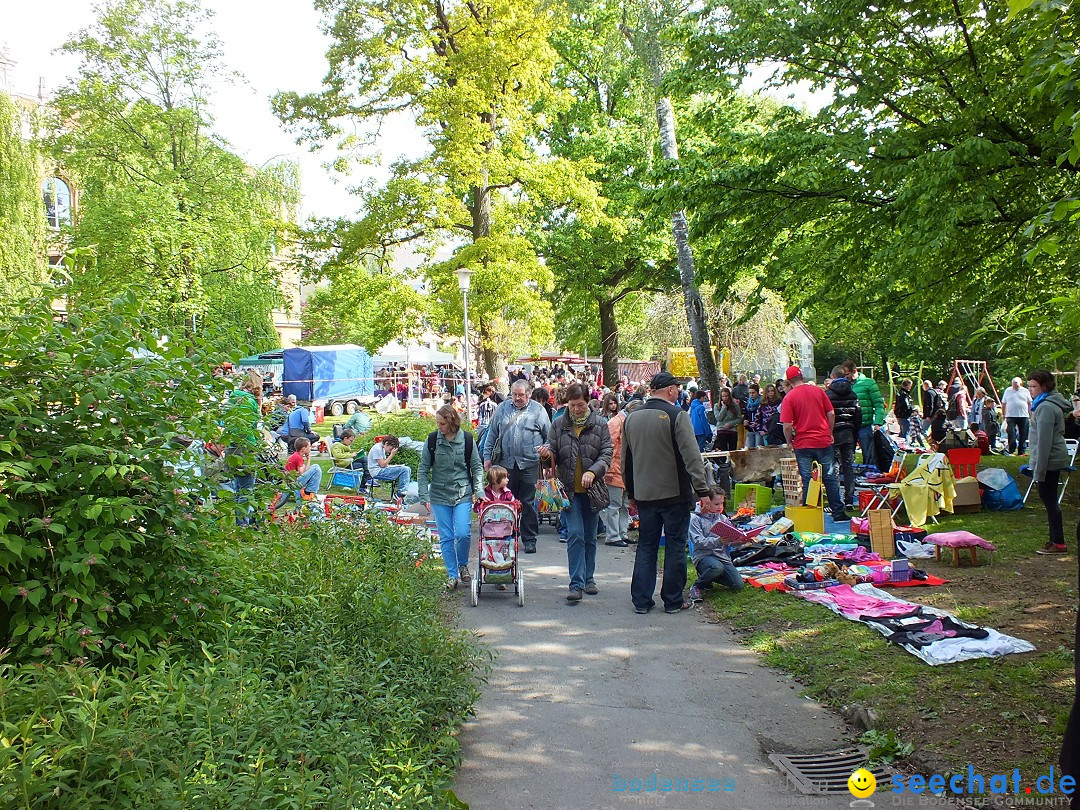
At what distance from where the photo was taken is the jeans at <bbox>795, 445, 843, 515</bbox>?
38.3 feet

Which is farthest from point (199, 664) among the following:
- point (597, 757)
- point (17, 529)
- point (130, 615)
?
point (597, 757)

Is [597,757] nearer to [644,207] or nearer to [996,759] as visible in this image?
[996,759]

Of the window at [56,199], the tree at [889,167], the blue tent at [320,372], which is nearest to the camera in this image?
the tree at [889,167]

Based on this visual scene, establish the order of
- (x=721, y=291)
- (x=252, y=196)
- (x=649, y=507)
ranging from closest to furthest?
(x=649, y=507) → (x=721, y=291) → (x=252, y=196)

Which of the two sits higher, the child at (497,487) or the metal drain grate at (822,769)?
the child at (497,487)

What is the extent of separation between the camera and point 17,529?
3.74 m

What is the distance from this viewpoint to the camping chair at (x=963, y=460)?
12.6 metres

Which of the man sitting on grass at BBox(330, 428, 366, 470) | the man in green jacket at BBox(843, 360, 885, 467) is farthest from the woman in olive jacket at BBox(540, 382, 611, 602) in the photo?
the man sitting on grass at BBox(330, 428, 366, 470)

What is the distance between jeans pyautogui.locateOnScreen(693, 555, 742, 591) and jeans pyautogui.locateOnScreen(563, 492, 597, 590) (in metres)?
1.14

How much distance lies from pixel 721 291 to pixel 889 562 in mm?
5875

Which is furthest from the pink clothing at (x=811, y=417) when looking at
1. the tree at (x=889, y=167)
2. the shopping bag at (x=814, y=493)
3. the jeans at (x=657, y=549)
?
the jeans at (x=657, y=549)

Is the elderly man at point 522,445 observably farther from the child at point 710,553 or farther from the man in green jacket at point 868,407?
the man in green jacket at point 868,407

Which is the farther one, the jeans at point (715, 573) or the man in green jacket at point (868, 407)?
the man in green jacket at point (868, 407)

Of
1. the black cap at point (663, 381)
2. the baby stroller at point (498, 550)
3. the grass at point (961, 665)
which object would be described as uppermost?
the black cap at point (663, 381)
